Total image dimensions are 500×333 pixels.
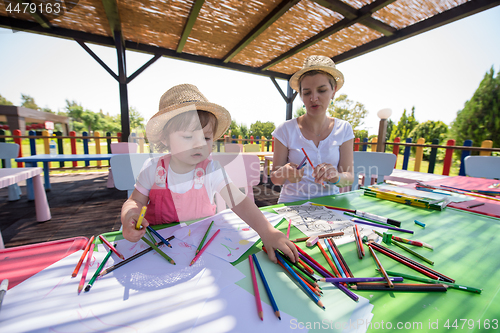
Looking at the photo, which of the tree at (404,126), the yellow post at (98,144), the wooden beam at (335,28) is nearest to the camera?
the wooden beam at (335,28)

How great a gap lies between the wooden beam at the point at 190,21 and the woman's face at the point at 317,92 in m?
2.50

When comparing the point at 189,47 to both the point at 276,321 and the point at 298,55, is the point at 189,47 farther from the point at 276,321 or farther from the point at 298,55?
the point at 276,321

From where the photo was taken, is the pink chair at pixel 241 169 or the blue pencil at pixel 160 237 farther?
the pink chair at pixel 241 169

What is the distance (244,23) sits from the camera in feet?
11.8

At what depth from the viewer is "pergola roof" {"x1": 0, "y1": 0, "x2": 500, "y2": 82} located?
9.78 feet

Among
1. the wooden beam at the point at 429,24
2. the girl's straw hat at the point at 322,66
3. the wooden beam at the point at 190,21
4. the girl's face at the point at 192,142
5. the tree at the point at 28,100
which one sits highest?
the tree at the point at 28,100

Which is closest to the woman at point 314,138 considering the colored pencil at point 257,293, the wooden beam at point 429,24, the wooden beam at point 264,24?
the colored pencil at point 257,293

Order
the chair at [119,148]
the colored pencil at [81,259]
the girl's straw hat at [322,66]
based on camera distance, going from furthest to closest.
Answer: the chair at [119,148]
the girl's straw hat at [322,66]
the colored pencil at [81,259]

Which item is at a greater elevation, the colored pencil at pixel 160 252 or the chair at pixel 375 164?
the chair at pixel 375 164

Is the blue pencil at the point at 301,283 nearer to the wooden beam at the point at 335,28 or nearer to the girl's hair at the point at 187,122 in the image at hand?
the girl's hair at the point at 187,122

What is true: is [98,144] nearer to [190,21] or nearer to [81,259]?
[190,21]

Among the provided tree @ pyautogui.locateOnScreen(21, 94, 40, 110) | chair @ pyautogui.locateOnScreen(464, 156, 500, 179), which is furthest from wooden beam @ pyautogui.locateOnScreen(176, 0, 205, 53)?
tree @ pyautogui.locateOnScreen(21, 94, 40, 110)

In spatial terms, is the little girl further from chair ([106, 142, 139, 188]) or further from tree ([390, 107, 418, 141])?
tree ([390, 107, 418, 141])

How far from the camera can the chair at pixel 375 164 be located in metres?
1.99
